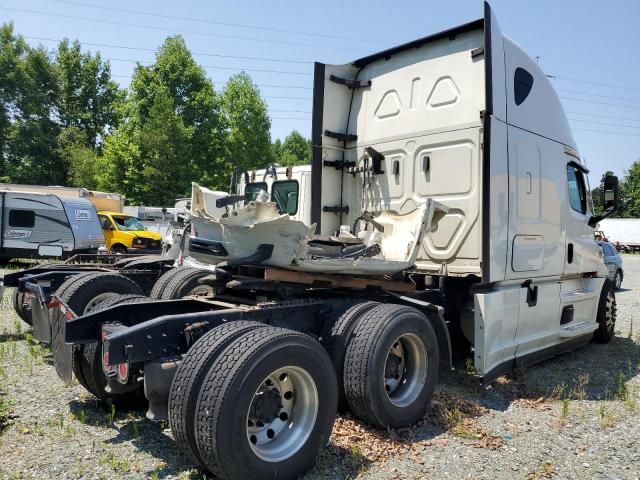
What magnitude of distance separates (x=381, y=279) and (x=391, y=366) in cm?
91

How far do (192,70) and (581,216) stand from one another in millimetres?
33481

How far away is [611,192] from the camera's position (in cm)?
701

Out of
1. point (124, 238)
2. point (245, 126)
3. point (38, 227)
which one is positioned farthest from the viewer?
point (245, 126)

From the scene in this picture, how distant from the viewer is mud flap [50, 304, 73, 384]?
12.6 ft

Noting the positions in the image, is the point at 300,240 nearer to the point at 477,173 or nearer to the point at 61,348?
the point at 61,348

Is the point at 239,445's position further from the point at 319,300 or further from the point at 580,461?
the point at 580,461

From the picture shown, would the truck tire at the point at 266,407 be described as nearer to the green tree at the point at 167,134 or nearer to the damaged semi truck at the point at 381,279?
the damaged semi truck at the point at 381,279

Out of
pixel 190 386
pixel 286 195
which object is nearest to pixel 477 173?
pixel 190 386

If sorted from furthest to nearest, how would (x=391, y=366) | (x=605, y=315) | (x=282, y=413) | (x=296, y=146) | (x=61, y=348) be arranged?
(x=296, y=146) → (x=605, y=315) → (x=391, y=366) → (x=61, y=348) → (x=282, y=413)

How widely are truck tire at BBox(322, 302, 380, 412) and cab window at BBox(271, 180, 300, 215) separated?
4.57m

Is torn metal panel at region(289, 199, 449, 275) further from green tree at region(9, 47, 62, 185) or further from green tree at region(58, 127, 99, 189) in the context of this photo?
green tree at region(9, 47, 62, 185)

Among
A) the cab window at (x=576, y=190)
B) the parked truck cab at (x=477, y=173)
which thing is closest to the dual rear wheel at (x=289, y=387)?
the parked truck cab at (x=477, y=173)

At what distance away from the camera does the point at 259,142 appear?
36906 mm

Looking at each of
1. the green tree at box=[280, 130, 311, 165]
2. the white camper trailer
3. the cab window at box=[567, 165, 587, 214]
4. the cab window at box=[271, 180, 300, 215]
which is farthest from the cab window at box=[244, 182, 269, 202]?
the green tree at box=[280, 130, 311, 165]
